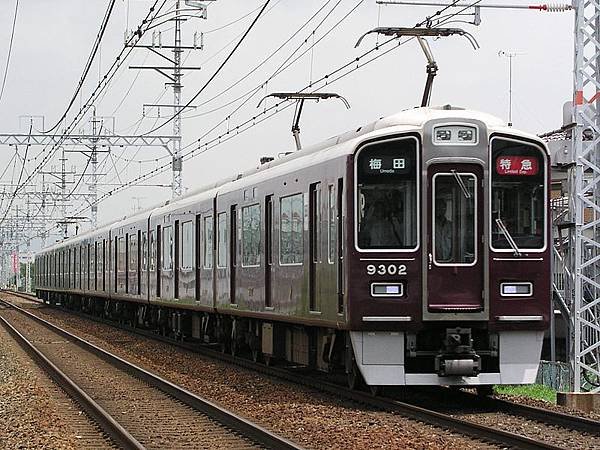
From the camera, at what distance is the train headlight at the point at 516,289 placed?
12.4 metres

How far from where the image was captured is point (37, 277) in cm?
6506

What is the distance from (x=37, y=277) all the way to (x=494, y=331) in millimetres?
55140

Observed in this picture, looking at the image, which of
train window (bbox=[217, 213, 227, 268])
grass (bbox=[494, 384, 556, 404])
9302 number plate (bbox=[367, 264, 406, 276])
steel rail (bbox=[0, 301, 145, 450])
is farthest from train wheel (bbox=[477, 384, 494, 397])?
train window (bbox=[217, 213, 227, 268])

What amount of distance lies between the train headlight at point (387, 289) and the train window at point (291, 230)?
7.39 feet

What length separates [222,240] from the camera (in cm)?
1925

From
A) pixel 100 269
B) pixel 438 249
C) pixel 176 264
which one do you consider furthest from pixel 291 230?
pixel 100 269

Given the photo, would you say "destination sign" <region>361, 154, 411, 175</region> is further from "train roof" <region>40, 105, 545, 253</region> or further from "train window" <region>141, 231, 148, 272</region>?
"train window" <region>141, 231, 148, 272</region>

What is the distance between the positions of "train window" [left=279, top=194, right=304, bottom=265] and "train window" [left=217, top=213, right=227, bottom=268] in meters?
3.61

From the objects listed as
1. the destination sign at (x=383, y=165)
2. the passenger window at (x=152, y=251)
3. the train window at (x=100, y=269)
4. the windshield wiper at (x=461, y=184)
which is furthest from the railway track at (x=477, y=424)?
the train window at (x=100, y=269)

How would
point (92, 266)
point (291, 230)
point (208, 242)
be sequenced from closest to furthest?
point (291, 230), point (208, 242), point (92, 266)

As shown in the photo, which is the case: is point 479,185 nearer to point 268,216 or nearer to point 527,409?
point 527,409

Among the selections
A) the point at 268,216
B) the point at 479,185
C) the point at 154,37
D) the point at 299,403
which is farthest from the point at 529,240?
the point at 154,37

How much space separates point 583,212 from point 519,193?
1370 millimetres

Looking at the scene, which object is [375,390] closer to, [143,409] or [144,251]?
[143,409]
